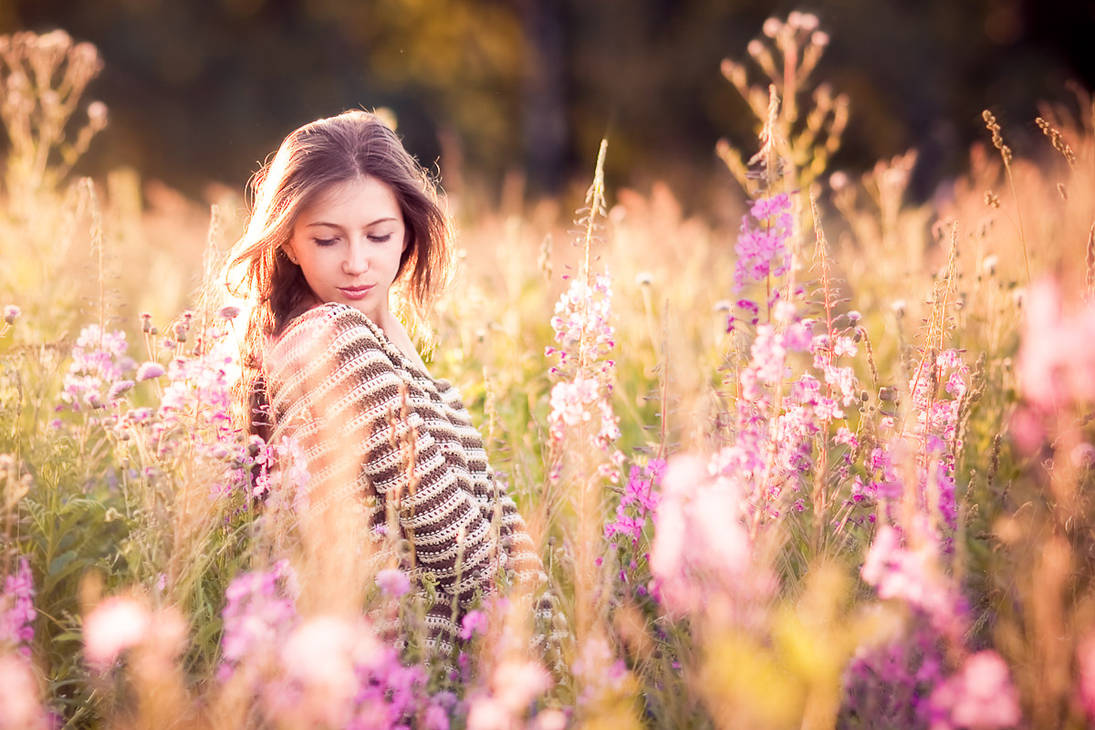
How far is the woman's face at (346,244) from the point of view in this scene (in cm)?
243

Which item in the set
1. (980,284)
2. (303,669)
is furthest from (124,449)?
(980,284)

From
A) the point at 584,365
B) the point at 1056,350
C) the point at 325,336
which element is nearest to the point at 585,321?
the point at 584,365

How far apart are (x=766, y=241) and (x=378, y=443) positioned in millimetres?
950

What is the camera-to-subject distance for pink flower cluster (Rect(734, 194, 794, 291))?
2189 millimetres

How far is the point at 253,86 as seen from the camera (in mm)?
20469

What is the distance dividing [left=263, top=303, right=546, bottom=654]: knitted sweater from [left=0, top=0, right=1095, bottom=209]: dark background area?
36.1ft

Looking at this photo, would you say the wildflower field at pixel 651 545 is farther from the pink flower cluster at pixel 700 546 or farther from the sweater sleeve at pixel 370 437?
the sweater sleeve at pixel 370 437

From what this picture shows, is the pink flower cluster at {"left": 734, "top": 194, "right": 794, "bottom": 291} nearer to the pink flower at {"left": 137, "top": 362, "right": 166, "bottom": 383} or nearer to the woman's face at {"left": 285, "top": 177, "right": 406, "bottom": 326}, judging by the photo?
the woman's face at {"left": 285, "top": 177, "right": 406, "bottom": 326}

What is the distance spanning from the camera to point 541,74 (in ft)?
47.5

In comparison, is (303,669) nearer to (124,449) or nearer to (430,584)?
(430,584)

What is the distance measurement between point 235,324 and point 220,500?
0.65 metres

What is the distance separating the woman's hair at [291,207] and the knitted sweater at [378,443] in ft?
0.56

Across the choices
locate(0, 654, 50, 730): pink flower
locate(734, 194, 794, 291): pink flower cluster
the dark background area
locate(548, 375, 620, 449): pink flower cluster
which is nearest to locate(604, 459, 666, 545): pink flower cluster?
locate(548, 375, 620, 449): pink flower cluster

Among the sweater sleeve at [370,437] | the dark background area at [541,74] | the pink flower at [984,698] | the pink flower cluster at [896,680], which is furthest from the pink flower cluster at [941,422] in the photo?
the dark background area at [541,74]
